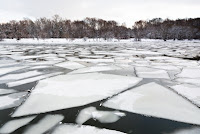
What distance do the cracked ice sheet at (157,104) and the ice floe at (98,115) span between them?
143 mm

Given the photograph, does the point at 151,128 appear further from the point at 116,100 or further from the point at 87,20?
the point at 87,20

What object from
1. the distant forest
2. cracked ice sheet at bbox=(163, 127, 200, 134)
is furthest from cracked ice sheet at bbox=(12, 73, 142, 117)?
the distant forest

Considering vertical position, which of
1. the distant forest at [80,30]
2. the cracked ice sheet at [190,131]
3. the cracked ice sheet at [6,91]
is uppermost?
the distant forest at [80,30]

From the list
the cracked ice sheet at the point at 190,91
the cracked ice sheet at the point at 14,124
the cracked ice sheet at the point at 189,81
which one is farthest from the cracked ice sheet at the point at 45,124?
the cracked ice sheet at the point at 189,81

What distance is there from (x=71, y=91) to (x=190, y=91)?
5.23ft

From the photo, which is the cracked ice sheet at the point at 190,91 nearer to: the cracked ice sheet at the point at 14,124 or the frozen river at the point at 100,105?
the frozen river at the point at 100,105

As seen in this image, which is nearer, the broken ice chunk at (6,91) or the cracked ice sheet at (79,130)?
the cracked ice sheet at (79,130)

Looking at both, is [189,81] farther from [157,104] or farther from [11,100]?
[11,100]

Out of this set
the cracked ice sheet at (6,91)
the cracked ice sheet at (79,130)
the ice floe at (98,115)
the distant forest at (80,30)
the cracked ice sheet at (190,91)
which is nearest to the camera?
the cracked ice sheet at (79,130)

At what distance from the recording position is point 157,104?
198 centimetres

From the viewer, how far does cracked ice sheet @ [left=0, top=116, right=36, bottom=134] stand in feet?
4.78

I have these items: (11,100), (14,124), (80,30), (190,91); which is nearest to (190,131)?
(190,91)

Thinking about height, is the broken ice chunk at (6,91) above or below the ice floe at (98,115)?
above

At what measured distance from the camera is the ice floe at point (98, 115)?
1634 millimetres
